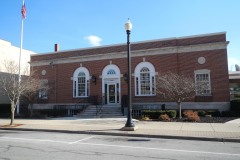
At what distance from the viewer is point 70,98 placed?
27234mm

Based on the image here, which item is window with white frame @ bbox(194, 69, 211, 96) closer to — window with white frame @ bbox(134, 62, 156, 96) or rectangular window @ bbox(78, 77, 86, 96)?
window with white frame @ bbox(134, 62, 156, 96)

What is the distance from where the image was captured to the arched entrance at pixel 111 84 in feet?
→ 83.7

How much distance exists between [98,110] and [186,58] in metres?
9.50

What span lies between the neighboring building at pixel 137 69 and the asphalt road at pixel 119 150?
12.9 metres

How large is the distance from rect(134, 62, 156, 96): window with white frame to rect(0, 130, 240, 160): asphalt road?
13.6 metres

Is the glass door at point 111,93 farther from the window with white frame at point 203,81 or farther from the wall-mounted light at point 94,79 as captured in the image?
the window with white frame at point 203,81

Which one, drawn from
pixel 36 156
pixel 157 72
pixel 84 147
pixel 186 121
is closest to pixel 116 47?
pixel 157 72

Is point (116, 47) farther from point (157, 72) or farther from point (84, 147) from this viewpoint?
point (84, 147)

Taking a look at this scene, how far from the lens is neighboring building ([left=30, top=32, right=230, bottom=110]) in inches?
875

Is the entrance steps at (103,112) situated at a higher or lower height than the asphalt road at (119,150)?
higher

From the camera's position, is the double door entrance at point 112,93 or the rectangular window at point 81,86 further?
the rectangular window at point 81,86

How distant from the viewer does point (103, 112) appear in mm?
22953

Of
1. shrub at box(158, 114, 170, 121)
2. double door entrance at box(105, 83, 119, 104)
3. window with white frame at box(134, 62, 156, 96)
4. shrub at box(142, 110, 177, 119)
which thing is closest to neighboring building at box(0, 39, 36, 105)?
double door entrance at box(105, 83, 119, 104)

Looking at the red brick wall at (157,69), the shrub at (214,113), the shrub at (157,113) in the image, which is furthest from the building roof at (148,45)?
the shrub at (157,113)
